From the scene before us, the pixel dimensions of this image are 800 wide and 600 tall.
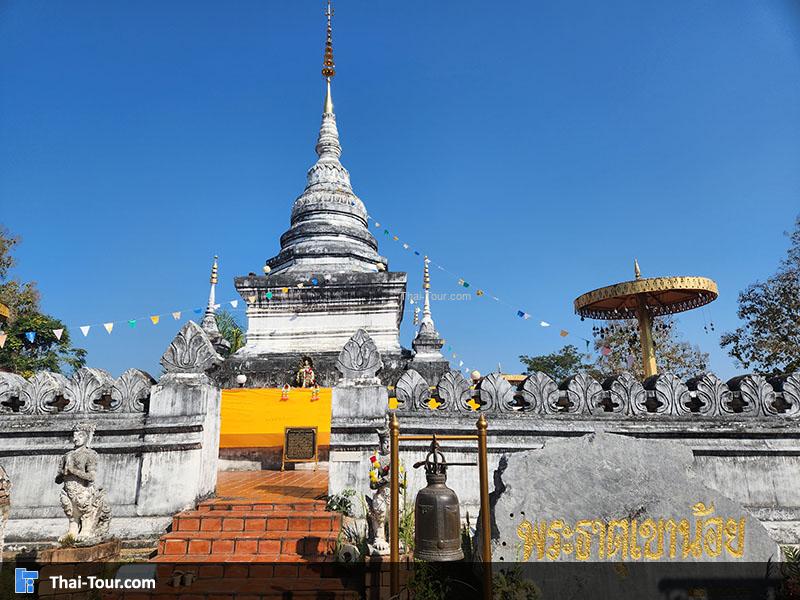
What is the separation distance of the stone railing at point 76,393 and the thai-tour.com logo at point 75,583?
227cm

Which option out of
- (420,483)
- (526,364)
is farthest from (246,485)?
(526,364)

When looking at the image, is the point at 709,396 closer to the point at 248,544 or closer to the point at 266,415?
the point at 248,544

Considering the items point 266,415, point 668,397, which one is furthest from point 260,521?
point 668,397

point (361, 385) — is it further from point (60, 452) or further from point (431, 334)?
point (431, 334)

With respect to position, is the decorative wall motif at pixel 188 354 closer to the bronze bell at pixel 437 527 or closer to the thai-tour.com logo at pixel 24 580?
the thai-tour.com logo at pixel 24 580

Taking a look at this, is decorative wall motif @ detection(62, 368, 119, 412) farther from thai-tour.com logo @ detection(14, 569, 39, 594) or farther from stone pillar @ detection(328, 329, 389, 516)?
stone pillar @ detection(328, 329, 389, 516)

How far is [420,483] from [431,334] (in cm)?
1377

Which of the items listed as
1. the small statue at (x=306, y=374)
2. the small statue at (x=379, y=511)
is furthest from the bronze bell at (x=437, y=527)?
the small statue at (x=306, y=374)

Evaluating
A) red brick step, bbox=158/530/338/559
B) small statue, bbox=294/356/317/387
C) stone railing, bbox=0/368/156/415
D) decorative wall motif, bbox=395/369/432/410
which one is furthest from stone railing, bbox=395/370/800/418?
small statue, bbox=294/356/317/387

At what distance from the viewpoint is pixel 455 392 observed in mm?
7258

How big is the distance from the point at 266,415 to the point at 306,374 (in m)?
3.58

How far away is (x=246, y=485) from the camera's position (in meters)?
8.98

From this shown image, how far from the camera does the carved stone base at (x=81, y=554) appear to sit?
220 inches

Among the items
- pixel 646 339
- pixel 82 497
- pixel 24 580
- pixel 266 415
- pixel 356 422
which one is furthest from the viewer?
pixel 646 339
